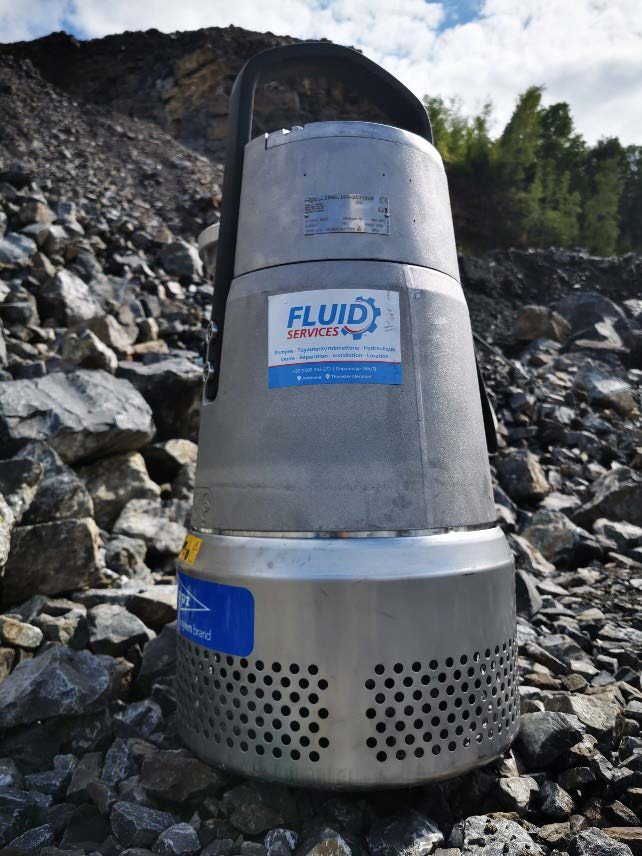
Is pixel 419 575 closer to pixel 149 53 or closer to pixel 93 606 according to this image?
pixel 93 606

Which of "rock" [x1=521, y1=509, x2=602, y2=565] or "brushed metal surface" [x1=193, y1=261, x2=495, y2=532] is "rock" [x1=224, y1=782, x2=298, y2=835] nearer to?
"brushed metal surface" [x1=193, y1=261, x2=495, y2=532]

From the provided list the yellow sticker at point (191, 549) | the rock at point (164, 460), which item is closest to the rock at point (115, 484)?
the rock at point (164, 460)

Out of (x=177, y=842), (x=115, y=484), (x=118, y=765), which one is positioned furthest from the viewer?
(x=115, y=484)

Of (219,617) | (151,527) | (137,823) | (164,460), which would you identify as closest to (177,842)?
(137,823)

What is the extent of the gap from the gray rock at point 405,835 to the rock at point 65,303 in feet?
9.89

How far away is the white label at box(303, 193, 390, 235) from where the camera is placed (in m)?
1.31

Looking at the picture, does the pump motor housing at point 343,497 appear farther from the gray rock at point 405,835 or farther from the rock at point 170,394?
the rock at point 170,394

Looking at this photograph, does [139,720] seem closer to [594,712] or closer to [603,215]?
[594,712]

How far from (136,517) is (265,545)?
1313 millimetres

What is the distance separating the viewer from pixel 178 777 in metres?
1.22

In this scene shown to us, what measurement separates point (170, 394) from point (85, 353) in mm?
408

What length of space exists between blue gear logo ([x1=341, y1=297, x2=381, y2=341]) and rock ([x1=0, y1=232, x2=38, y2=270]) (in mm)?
3286

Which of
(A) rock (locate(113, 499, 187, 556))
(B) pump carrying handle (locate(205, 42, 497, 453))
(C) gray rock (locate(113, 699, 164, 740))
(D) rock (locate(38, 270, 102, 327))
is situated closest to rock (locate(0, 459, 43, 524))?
(A) rock (locate(113, 499, 187, 556))

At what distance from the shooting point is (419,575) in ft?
3.65
